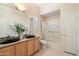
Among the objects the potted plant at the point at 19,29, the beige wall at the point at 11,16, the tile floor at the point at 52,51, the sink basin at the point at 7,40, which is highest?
the beige wall at the point at 11,16

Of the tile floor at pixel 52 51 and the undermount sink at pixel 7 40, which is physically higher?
the undermount sink at pixel 7 40

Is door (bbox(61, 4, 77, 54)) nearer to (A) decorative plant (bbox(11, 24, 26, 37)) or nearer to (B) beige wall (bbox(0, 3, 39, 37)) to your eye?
(B) beige wall (bbox(0, 3, 39, 37))

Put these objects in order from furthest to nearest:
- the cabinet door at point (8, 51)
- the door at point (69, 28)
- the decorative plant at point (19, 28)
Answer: the door at point (69, 28), the decorative plant at point (19, 28), the cabinet door at point (8, 51)

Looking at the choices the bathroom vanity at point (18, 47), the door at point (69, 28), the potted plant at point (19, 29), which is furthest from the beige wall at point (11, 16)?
the door at point (69, 28)

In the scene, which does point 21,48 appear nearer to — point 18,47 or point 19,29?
point 18,47

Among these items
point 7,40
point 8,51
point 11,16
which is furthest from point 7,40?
point 11,16

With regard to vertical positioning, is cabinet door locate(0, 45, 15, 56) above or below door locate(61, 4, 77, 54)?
below

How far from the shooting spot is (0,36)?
1.50 meters

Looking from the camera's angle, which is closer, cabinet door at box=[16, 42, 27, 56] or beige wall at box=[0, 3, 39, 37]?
beige wall at box=[0, 3, 39, 37]

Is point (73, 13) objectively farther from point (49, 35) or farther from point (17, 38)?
point (17, 38)

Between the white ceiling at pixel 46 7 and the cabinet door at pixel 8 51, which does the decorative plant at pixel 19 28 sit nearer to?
the cabinet door at pixel 8 51

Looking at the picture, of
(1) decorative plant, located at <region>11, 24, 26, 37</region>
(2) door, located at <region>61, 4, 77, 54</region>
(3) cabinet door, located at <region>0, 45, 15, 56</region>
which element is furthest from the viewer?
(2) door, located at <region>61, 4, 77, 54</region>

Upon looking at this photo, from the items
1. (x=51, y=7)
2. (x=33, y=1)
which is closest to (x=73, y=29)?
(x=51, y=7)

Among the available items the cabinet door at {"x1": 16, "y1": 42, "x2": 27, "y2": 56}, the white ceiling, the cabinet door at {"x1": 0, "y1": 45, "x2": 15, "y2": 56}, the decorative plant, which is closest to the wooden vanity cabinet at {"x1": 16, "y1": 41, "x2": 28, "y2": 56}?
the cabinet door at {"x1": 16, "y1": 42, "x2": 27, "y2": 56}
